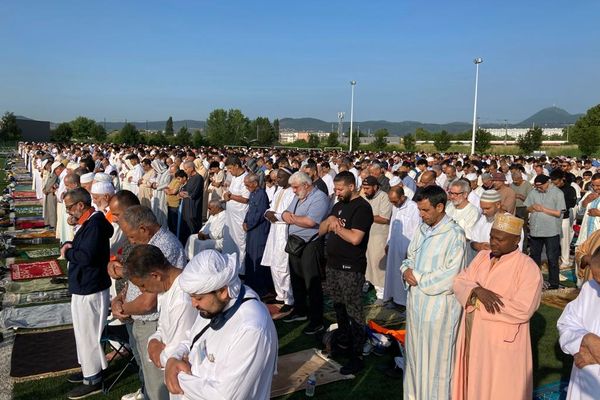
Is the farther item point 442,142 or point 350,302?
point 442,142

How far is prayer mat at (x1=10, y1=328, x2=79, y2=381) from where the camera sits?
5.34 metres

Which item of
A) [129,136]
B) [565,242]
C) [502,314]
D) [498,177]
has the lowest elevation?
[565,242]

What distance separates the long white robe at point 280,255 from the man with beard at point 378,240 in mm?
1440

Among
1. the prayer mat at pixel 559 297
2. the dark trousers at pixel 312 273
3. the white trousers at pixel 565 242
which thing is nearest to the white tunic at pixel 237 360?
the dark trousers at pixel 312 273

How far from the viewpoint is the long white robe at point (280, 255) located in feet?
23.7

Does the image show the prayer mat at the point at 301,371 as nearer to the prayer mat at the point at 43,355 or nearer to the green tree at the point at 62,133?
the prayer mat at the point at 43,355

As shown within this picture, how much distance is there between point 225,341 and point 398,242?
18.4 feet

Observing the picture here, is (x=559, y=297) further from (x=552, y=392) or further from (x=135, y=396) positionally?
(x=135, y=396)

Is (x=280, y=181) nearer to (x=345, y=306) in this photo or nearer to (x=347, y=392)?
(x=345, y=306)

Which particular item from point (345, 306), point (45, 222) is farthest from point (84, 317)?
point (45, 222)

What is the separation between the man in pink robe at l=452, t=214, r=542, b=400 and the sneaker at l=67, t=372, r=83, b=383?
3.90m

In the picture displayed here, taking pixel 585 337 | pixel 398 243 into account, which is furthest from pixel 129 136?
pixel 585 337

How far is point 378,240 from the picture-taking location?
808cm

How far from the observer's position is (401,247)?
766cm
